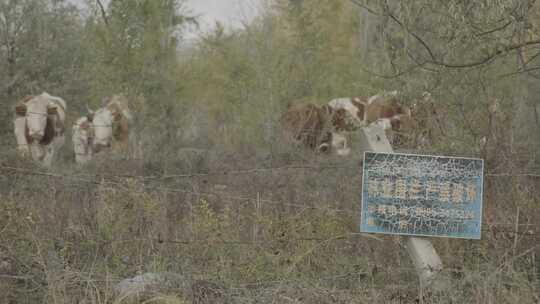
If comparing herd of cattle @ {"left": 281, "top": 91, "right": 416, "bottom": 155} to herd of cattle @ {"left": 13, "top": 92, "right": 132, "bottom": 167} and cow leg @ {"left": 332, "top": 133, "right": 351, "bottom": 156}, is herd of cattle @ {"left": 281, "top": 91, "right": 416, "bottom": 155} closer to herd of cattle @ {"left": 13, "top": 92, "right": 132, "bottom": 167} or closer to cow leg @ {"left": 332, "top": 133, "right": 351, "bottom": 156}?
cow leg @ {"left": 332, "top": 133, "right": 351, "bottom": 156}

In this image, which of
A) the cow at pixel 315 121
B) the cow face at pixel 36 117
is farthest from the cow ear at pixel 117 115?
the cow at pixel 315 121

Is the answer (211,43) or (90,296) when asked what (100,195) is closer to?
(90,296)

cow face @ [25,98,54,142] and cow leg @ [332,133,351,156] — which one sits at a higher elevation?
cow face @ [25,98,54,142]

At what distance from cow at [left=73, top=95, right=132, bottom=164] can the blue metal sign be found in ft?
39.5

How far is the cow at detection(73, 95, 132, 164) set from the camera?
55.1 ft

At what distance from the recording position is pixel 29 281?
5.15 metres

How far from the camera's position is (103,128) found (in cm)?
1688

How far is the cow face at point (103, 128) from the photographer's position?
16.8m

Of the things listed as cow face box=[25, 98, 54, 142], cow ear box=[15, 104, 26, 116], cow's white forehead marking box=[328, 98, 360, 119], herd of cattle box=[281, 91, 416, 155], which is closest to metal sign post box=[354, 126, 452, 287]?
herd of cattle box=[281, 91, 416, 155]

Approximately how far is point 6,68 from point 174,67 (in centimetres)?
475

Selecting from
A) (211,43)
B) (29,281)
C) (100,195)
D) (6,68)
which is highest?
(211,43)

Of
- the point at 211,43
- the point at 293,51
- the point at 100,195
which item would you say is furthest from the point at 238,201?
the point at 211,43

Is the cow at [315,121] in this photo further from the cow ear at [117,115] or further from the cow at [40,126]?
the cow at [40,126]

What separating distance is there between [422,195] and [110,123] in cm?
1283
